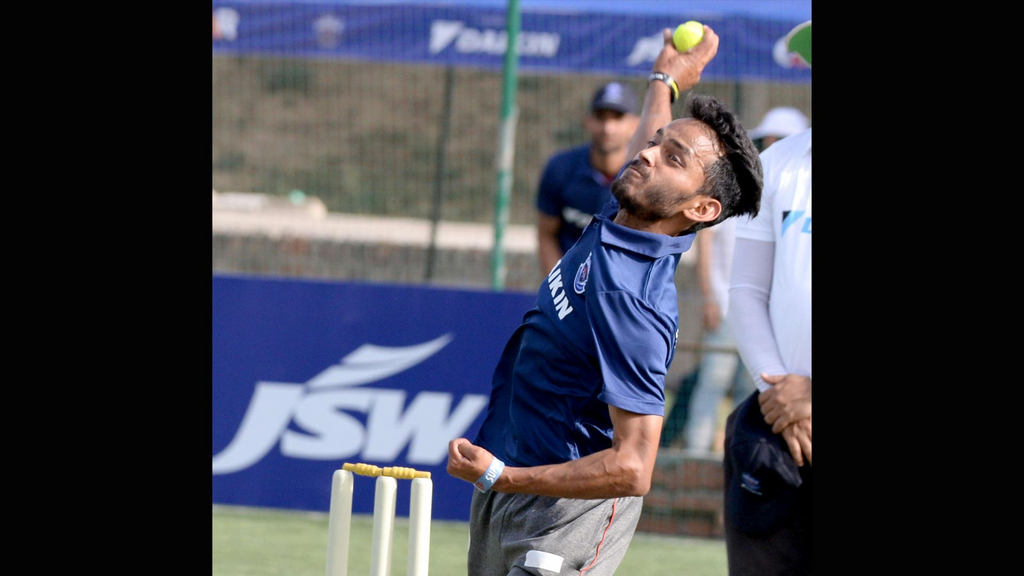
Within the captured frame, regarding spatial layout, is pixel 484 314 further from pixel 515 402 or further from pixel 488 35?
pixel 515 402

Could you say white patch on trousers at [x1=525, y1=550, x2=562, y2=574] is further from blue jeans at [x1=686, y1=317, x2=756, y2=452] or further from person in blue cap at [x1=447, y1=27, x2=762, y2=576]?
blue jeans at [x1=686, y1=317, x2=756, y2=452]

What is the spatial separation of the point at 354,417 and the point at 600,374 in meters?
4.22

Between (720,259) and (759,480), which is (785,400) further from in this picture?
(720,259)

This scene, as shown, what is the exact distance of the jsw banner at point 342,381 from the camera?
6.77 meters

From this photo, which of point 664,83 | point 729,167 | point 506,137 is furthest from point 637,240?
point 506,137

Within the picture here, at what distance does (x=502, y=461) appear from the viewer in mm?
2891

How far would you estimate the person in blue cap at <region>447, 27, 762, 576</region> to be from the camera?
2.65 metres

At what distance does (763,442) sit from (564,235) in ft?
12.0

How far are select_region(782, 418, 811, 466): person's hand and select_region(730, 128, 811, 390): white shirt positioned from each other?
17 cm

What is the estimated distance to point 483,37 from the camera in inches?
319

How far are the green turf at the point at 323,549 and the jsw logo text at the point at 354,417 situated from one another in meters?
0.38

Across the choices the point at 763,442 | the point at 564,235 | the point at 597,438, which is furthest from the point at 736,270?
the point at 564,235

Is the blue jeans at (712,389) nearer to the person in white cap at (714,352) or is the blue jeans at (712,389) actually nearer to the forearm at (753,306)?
the person in white cap at (714,352)

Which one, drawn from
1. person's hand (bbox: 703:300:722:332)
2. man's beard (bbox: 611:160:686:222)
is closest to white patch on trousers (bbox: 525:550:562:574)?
man's beard (bbox: 611:160:686:222)
